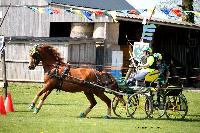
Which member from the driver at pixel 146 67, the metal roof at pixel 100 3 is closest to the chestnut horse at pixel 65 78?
the driver at pixel 146 67

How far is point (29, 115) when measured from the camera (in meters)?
16.1

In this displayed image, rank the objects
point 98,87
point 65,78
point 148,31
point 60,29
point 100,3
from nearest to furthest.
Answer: point 65,78
point 98,87
point 148,31
point 60,29
point 100,3

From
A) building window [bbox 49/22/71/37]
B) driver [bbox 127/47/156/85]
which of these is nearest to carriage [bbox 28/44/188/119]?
driver [bbox 127/47/156/85]

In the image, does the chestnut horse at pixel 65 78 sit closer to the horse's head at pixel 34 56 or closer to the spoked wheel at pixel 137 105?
the horse's head at pixel 34 56

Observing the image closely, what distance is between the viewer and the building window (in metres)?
36.3

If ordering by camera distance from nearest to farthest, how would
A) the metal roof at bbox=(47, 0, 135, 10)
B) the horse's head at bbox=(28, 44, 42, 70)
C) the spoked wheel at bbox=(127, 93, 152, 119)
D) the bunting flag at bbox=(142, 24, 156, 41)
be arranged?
the spoked wheel at bbox=(127, 93, 152, 119), the horse's head at bbox=(28, 44, 42, 70), the bunting flag at bbox=(142, 24, 156, 41), the metal roof at bbox=(47, 0, 135, 10)

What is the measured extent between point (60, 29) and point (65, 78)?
2085 centimetres

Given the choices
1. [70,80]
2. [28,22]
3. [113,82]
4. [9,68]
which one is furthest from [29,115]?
[28,22]

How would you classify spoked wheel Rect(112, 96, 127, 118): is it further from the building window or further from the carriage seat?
the building window

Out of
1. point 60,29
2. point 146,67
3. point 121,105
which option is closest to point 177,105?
point 146,67

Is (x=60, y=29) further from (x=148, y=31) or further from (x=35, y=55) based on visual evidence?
(x=35, y=55)

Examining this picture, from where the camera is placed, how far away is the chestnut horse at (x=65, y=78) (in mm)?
16516

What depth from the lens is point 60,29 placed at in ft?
122

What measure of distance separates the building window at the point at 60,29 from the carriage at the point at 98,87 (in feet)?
63.5
